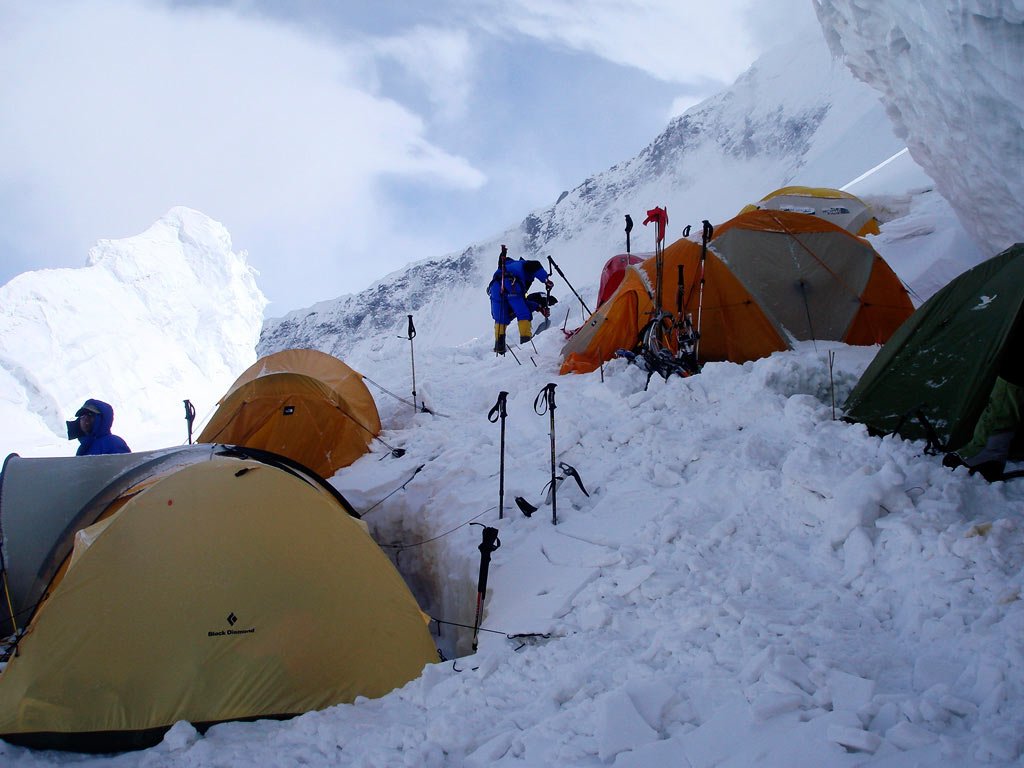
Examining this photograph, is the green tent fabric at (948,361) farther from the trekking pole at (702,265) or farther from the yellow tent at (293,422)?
the yellow tent at (293,422)

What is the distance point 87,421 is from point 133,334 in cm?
5490

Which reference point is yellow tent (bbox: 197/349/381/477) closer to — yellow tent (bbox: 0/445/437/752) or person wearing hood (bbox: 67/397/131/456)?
person wearing hood (bbox: 67/397/131/456)

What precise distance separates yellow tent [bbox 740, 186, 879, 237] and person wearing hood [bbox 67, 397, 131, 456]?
11.0 meters

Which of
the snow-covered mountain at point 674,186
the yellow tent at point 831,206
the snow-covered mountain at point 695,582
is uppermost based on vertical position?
the snow-covered mountain at point 674,186

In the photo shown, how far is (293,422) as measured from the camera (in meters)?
7.56

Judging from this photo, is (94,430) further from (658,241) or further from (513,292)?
(513,292)

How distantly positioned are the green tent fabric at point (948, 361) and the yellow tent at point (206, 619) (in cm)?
355

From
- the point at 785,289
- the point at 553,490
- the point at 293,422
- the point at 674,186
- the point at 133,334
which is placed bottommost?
the point at 553,490

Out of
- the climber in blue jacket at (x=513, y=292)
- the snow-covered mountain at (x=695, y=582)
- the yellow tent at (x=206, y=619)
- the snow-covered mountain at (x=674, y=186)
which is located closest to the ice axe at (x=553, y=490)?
the snow-covered mountain at (x=695, y=582)

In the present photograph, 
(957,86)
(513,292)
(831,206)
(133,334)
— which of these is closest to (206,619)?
(957,86)

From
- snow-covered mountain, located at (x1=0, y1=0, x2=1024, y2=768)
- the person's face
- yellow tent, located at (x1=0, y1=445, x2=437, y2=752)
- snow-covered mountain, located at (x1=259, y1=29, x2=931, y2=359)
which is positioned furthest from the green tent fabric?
snow-covered mountain, located at (x1=259, y1=29, x2=931, y2=359)

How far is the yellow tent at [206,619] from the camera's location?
10.4 feet

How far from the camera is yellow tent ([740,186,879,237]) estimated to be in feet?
40.6

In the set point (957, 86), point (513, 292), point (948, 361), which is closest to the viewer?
point (948, 361)
